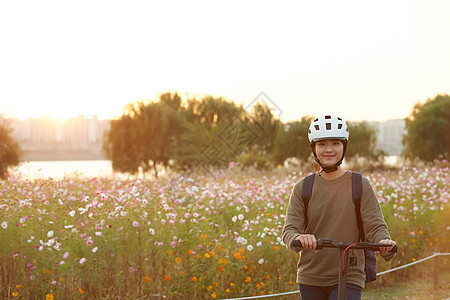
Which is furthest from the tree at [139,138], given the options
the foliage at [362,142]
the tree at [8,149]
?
the tree at [8,149]

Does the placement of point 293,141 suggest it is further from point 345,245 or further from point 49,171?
point 345,245

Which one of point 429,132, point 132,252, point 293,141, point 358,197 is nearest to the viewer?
point 358,197

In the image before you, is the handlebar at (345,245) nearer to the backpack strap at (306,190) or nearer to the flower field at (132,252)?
the backpack strap at (306,190)

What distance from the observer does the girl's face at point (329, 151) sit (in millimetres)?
3512

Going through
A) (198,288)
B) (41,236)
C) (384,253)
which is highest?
(384,253)

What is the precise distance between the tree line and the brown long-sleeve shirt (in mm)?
32193

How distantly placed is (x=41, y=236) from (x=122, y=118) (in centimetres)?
4276

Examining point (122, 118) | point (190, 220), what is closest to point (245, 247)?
point (190, 220)

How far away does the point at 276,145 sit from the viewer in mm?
41250

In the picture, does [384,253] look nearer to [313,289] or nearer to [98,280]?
[313,289]

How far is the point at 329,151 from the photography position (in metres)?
3.54

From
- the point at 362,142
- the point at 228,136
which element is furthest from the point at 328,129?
the point at 362,142

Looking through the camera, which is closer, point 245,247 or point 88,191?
point 245,247

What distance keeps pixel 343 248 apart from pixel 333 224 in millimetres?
267
